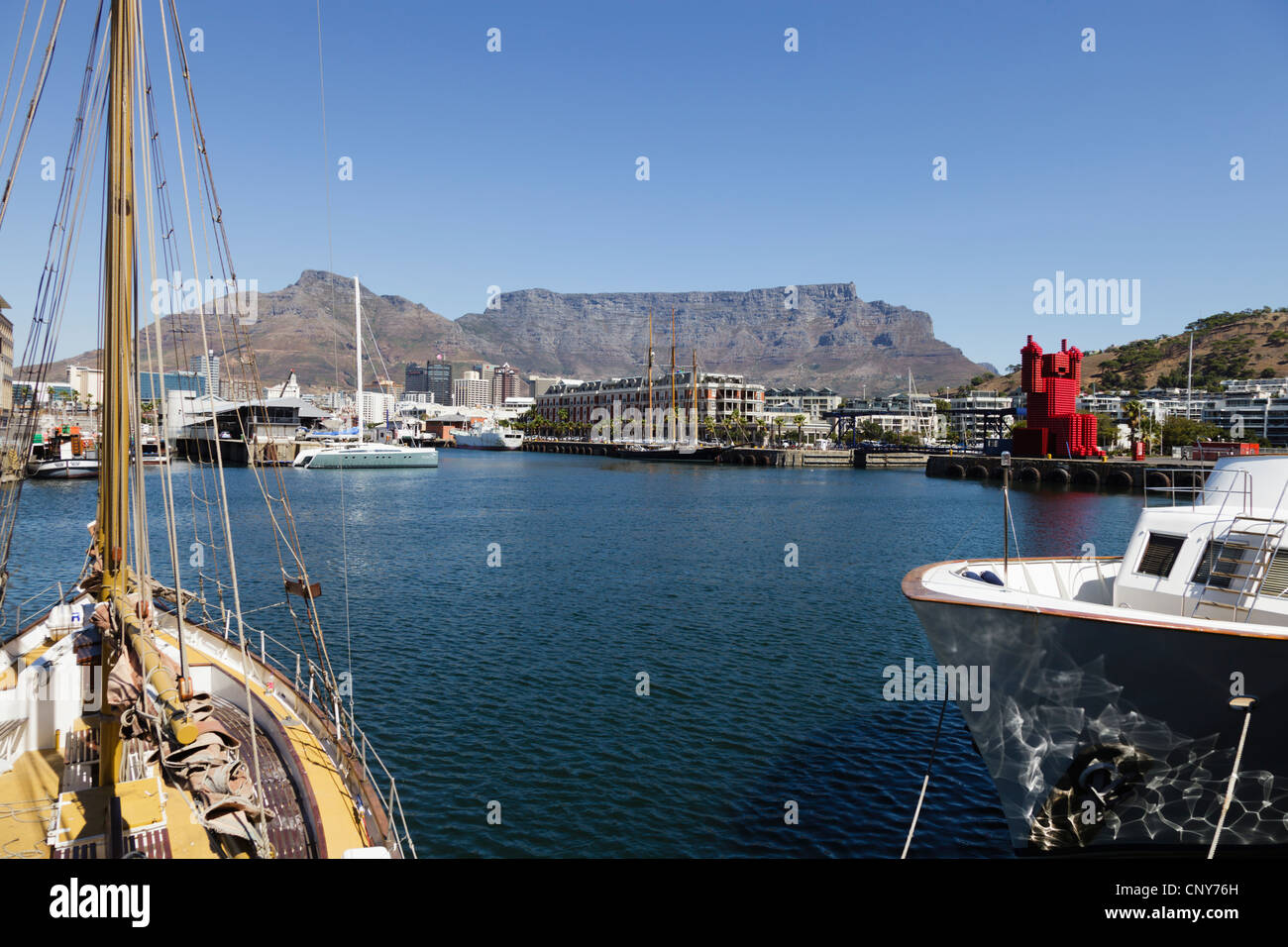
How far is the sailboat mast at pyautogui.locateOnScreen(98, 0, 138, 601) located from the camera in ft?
30.2

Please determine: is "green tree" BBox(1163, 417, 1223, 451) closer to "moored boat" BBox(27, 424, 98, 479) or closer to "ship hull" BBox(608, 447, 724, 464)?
"ship hull" BBox(608, 447, 724, 464)

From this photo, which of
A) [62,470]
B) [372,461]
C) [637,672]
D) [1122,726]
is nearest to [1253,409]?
[372,461]

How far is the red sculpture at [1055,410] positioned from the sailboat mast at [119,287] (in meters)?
112

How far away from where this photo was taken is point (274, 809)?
9992mm

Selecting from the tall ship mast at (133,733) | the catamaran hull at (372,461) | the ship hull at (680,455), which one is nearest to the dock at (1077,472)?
the ship hull at (680,455)

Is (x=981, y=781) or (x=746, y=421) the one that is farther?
(x=746, y=421)

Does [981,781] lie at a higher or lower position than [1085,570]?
lower

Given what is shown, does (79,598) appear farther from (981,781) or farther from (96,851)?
(981,781)

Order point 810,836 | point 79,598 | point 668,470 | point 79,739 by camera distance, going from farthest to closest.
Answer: point 668,470
point 79,598
point 810,836
point 79,739

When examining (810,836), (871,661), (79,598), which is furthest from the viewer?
→ (871,661)

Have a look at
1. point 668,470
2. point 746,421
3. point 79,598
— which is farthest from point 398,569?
point 746,421

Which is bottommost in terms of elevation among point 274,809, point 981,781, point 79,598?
point 981,781

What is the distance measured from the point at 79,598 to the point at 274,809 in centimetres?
886

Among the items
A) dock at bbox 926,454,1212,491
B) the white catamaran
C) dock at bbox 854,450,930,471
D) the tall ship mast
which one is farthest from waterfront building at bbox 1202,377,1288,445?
the tall ship mast
